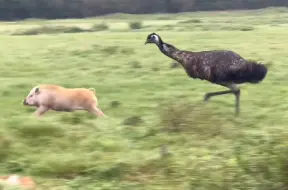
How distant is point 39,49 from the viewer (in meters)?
19.6

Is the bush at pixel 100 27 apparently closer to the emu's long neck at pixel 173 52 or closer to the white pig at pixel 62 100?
the emu's long neck at pixel 173 52

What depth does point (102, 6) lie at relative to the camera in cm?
4344

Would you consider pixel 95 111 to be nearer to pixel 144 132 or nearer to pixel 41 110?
pixel 41 110

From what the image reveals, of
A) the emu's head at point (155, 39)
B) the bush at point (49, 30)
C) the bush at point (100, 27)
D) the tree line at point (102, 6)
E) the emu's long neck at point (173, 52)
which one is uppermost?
the tree line at point (102, 6)

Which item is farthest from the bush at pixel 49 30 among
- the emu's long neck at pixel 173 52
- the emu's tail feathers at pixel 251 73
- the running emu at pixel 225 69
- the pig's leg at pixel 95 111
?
the emu's tail feathers at pixel 251 73

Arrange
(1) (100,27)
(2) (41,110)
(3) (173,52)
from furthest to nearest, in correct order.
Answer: (1) (100,27), (3) (173,52), (2) (41,110)

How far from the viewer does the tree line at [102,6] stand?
41406mm

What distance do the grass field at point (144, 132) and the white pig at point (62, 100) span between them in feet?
0.47

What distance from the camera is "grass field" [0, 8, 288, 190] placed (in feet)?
18.8

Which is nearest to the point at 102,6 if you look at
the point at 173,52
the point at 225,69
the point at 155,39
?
the point at 155,39

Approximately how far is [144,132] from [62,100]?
1697 mm

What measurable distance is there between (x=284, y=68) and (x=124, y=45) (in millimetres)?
6319

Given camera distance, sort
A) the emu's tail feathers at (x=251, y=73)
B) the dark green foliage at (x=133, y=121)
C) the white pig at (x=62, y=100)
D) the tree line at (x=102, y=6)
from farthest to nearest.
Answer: the tree line at (x=102, y=6) < the emu's tail feathers at (x=251, y=73) < the white pig at (x=62, y=100) < the dark green foliage at (x=133, y=121)

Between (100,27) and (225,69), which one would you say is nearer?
(225,69)
